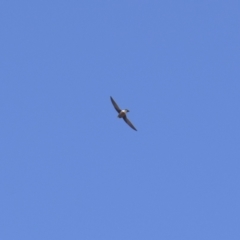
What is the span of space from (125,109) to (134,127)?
1.49m

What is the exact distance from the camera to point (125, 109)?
24.1m

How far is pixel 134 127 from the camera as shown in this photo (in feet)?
80.1
